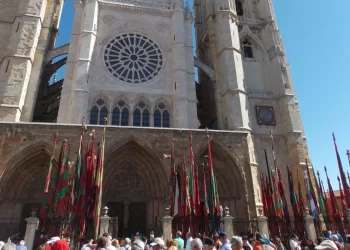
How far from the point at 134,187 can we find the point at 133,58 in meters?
7.45

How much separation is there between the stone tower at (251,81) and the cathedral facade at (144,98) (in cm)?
7

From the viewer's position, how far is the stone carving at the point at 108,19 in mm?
16155

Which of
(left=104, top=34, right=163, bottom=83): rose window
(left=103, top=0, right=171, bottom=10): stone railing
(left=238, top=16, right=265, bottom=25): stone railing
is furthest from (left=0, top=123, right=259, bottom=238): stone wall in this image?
(left=238, top=16, right=265, bottom=25): stone railing

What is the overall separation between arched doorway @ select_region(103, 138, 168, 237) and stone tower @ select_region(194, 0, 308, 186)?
484 centimetres

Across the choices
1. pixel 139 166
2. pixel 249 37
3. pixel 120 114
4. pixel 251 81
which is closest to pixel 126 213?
pixel 139 166

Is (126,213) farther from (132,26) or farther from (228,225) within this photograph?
(132,26)

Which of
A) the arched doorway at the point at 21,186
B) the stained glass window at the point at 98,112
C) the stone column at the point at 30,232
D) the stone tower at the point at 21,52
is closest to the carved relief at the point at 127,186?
the arched doorway at the point at 21,186

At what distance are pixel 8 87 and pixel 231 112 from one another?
10575 millimetres

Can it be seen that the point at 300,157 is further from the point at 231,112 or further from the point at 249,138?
the point at 231,112

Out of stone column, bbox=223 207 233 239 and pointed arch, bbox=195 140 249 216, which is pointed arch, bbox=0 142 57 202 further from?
stone column, bbox=223 207 233 239

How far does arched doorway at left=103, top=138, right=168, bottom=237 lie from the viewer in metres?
11.6

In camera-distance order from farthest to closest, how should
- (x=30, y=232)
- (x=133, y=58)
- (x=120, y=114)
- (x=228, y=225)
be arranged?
1. (x=133, y=58)
2. (x=120, y=114)
3. (x=228, y=225)
4. (x=30, y=232)

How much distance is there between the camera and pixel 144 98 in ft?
48.2

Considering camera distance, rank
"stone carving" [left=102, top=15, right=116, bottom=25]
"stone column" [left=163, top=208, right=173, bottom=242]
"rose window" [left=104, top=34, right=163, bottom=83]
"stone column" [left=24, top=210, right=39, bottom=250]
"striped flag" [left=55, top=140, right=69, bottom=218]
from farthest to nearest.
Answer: "stone carving" [left=102, top=15, right=116, bottom=25] < "rose window" [left=104, top=34, right=163, bottom=83] < "stone column" [left=163, top=208, right=173, bottom=242] < "striped flag" [left=55, top=140, right=69, bottom=218] < "stone column" [left=24, top=210, right=39, bottom=250]
